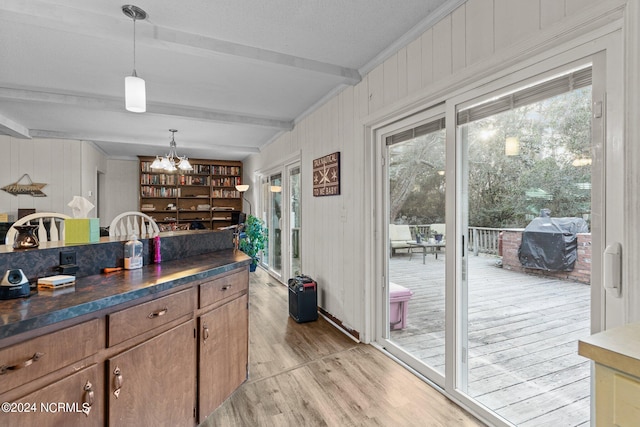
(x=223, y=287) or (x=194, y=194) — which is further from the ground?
(x=194, y=194)

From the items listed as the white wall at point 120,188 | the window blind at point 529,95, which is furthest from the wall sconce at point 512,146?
the white wall at point 120,188

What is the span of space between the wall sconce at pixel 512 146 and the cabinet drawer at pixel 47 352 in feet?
7.19

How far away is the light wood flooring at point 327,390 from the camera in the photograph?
1991mm

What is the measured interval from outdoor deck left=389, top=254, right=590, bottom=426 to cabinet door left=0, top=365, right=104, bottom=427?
202cm

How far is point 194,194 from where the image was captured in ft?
27.8

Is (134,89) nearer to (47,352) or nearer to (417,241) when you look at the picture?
(47,352)

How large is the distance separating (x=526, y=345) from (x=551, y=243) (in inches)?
23.2

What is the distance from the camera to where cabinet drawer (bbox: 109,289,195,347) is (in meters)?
1.37

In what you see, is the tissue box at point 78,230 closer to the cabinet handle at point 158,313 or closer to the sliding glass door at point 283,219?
the cabinet handle at point 158,313

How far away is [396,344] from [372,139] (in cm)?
184

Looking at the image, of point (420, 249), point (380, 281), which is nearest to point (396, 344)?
point (380, 281)

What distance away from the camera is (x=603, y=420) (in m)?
0.83

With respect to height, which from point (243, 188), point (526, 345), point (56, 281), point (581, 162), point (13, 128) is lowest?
point (526, 345)

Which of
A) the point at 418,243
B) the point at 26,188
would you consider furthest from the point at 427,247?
the point at 26,188
